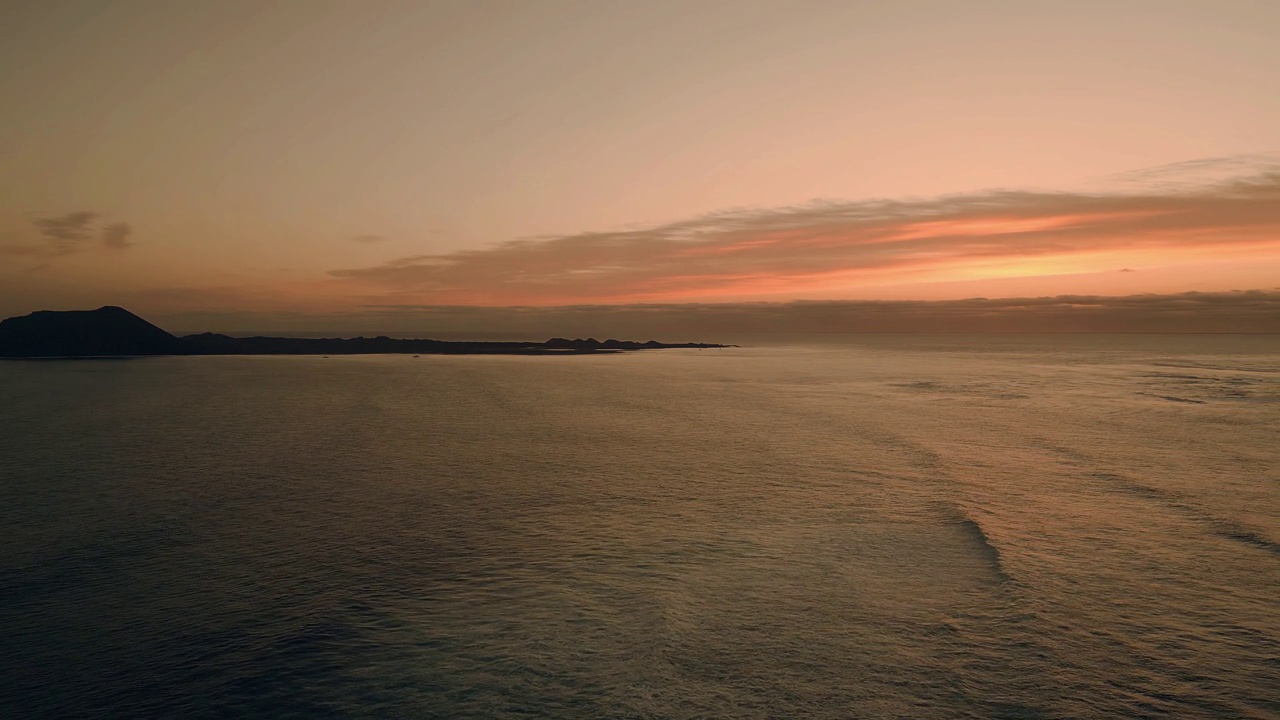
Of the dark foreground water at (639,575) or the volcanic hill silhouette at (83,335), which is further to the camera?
the volcanic hill silhouette at (83,335)

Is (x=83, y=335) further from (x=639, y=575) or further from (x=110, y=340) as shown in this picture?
(x=639, y=575)

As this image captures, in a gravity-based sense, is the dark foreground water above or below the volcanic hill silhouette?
below

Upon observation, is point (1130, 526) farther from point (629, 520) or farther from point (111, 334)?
point (111, 334)

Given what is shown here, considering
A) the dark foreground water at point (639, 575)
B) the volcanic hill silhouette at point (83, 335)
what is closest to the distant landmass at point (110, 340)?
the volcanic hill silhouette at point (83, 335)

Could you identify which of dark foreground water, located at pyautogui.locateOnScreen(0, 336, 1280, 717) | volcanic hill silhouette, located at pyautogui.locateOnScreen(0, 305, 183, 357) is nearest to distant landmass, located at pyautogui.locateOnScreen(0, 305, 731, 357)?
Result: volcanic hill silhouette, located at pyautogui.locateOnScreen(0, 305, 183, 357)

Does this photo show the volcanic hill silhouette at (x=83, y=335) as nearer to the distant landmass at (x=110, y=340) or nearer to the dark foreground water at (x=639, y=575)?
the distant landmass at (x=110, y=340)

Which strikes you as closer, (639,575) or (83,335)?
(639,575)

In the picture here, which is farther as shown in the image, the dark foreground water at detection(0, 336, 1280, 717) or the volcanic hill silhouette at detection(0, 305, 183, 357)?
the volcanic hill silhouette at detection(0, 305, 183, 357)

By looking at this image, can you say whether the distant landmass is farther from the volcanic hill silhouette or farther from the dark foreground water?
the dark foreground water

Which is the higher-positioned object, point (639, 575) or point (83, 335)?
point (83, 335)

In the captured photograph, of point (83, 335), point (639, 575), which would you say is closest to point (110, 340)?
point (83, 335)
